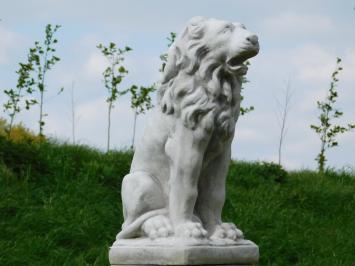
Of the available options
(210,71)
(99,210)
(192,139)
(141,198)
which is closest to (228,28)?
(210,71)

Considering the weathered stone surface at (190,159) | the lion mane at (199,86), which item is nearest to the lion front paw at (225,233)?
the weathered stone surface at (190,159)

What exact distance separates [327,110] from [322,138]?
1.33 ft

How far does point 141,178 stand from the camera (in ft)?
14.0

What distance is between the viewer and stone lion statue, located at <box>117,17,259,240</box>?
4.09 meters

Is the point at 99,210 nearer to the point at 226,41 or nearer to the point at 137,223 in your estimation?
the point at 137,223

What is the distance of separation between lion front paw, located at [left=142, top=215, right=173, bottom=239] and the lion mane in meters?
0.53

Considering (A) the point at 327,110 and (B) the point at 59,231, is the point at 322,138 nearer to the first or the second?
(A) the point at 327,110

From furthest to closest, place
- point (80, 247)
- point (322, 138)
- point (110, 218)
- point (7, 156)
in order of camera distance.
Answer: point (322, 138) < point (7, 156) < point (110, 218) < point (80, 247)

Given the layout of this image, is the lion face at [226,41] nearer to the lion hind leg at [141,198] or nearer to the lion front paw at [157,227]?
the lion hind leg at [141,198]

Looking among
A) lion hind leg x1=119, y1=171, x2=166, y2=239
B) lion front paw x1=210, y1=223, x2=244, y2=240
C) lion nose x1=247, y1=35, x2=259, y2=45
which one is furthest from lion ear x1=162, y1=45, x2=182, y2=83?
lion front paw x1=210, y1=223, x2=244, y2=240

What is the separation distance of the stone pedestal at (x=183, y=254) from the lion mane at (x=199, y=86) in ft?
2.08

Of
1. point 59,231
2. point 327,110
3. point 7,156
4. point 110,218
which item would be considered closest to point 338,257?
point 110,218

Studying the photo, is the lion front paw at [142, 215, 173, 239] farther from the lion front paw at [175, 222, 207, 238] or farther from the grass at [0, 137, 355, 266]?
the grass at [0, 137, 355, 266]

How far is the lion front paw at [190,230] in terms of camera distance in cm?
404
